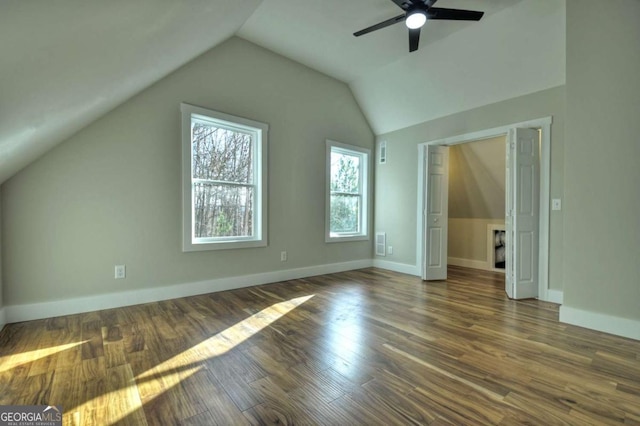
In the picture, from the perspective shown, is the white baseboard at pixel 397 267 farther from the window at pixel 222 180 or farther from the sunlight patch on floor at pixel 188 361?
the sunlight patch on floor at pixel 188 361

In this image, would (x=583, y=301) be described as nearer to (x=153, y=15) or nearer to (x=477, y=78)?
(x=477, y=78)

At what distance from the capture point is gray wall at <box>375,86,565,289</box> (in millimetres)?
3285

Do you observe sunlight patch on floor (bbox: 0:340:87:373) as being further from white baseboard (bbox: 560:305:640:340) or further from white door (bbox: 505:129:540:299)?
white door (bbox: 505:129:540:299)

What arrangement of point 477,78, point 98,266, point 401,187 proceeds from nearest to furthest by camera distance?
point 98,266 < point 477,78 < point 401,187

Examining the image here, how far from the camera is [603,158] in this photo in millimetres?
2496

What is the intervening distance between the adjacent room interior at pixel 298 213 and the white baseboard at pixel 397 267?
37 mm

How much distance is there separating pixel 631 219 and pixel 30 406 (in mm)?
4226

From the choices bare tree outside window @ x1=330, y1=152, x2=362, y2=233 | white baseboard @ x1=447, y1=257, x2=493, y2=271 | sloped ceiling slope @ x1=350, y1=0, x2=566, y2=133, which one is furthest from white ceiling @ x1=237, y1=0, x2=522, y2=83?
white baseboard @ x1=447, y1=257, x2=493, y2=271

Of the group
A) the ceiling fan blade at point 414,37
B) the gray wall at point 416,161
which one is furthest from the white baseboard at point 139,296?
the ceiling fan blade at point 414,37

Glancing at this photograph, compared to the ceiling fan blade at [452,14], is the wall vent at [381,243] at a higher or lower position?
lower

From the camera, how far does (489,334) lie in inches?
93.1

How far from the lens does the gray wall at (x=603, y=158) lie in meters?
2.35

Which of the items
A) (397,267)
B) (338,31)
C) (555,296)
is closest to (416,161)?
(397,267)

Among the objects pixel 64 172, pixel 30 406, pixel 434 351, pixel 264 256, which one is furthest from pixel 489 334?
pixel 64 172
